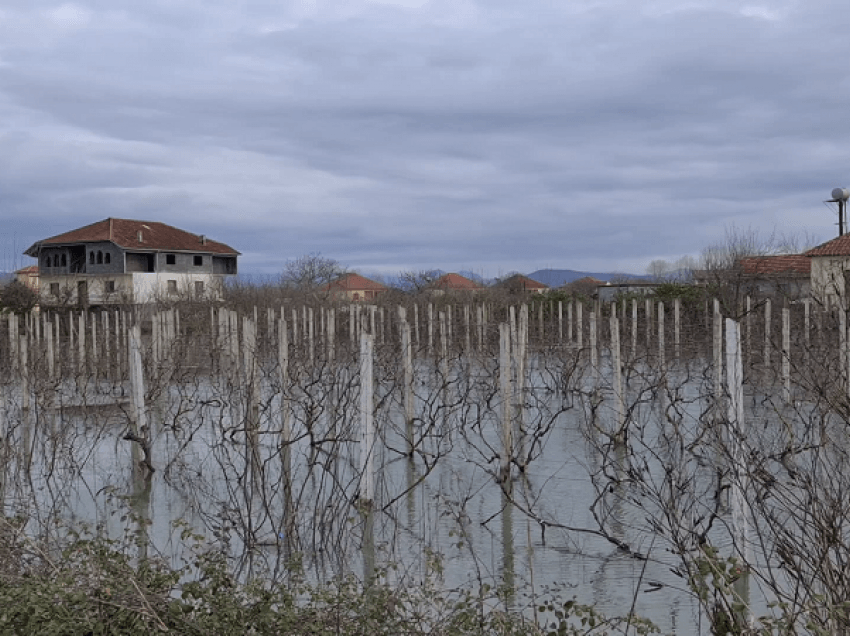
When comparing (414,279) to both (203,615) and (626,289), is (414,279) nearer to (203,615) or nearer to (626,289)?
(626,289)

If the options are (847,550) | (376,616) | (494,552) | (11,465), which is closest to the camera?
(847,550)

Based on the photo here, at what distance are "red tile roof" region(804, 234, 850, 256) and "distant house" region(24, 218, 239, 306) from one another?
88.4 feet

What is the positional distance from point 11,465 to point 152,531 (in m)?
3.75

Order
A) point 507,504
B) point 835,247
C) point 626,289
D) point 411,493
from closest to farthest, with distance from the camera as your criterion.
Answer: point 507,504
point 411,493
point 835,247
point 626,289

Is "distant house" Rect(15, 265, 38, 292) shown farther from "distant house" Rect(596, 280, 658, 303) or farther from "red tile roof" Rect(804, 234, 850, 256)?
"red tile roof" Rect(804, 234, 850, 256)

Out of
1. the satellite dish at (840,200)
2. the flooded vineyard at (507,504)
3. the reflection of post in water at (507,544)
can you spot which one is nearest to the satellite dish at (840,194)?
the satellite dish at (840,200)

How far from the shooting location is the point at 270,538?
8461mm

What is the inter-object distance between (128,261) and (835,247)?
33384mm

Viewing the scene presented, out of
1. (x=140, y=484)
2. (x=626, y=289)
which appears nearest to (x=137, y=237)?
(x=626, y=289)

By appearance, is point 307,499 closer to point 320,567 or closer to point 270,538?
point 270,538

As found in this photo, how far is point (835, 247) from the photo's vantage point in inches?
1432


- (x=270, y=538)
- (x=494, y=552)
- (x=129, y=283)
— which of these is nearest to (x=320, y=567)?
(x=270, y=538)

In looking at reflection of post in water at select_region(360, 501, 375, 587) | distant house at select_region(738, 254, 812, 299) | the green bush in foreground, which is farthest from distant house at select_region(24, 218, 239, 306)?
the green bush in foreground

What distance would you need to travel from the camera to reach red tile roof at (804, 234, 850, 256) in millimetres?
35513
